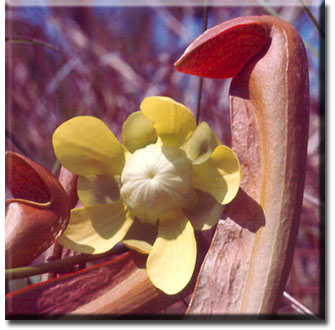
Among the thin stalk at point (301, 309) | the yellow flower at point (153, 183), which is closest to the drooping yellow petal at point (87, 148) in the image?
the yellow flower at point (153, 183)

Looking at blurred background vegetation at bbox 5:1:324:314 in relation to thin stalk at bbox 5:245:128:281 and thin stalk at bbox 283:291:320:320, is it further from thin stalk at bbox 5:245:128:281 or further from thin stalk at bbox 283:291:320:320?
thin stalk at bbox 5:245:128:281

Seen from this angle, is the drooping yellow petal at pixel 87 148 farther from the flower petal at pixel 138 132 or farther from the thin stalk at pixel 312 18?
the thin stalk at pixel 312 18

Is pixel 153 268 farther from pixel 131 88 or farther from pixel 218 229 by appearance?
pixel 131 88

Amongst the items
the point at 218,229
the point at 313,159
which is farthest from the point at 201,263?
the point at 313,159

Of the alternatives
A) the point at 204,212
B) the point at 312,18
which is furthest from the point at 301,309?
the point at 312,18

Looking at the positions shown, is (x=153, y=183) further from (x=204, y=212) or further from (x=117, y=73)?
(x=117, y=73)

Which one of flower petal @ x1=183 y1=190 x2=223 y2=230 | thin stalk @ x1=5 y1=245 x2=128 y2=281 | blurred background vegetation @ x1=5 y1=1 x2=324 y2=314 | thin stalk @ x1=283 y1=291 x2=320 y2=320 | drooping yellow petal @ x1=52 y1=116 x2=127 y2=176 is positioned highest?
blurred background vegetation @ x1=5 y1=1 x2=324 y2=314

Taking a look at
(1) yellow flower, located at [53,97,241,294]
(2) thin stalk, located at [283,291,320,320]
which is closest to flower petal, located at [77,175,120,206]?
(1) yellow flower, located at [53,97,241,294]

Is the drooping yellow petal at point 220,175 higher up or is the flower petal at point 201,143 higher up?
the flower petal at point 201,143
